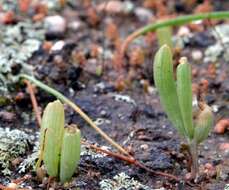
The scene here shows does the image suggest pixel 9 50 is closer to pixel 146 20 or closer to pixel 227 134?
pixel 146 20

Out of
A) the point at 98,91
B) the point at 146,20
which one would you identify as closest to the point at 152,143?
the point at 98,91

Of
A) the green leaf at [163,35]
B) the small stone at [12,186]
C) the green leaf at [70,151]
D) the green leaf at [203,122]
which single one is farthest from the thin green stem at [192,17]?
the small stone at [12,186]

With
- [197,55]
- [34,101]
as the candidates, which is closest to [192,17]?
[197,55]

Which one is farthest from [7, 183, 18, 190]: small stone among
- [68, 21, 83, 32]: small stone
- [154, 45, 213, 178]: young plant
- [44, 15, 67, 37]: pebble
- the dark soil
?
[68, 21, 83, 32]: small stone

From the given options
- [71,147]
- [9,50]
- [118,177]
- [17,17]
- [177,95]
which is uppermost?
[17,17]

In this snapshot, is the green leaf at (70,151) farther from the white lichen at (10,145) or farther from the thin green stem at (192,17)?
the thin green stem at (192,17)

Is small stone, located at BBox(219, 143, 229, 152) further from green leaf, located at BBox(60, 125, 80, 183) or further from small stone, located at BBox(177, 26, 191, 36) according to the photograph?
small stone, located at BBox(177, 26, 191, 36)

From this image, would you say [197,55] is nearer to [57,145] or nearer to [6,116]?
[6,116]
